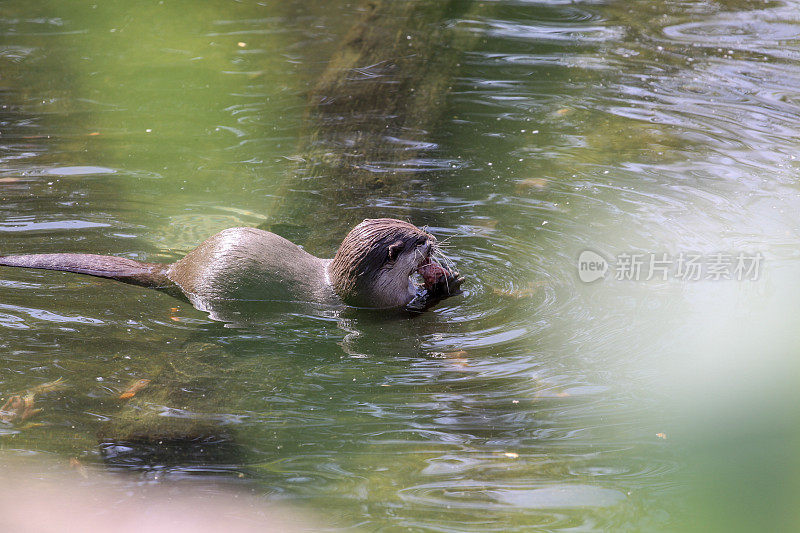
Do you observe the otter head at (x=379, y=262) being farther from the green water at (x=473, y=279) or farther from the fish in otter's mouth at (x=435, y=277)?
the green water at (x=473, y=279)

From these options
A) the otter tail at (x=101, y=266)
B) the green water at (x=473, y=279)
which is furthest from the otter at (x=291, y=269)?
the green water at (x=473, y=279)

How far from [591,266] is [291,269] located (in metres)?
1.57

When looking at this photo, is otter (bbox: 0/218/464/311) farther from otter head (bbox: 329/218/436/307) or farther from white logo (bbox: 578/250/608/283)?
white logo (bbox: 578/250/608/283)

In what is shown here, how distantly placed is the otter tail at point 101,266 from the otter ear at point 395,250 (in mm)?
1125

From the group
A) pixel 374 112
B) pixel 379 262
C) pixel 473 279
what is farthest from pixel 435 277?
pixel 374 112

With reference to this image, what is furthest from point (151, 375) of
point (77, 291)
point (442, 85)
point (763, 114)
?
point (763, 114)

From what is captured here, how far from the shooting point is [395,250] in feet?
14.3

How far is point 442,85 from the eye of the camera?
Result: 6750 millimetres

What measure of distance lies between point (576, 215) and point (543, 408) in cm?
→ 188

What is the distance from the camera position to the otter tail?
4238mm

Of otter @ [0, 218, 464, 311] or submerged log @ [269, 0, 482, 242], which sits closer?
otter @ [0, 218, 464, 311]

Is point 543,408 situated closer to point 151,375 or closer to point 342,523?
point 342,523

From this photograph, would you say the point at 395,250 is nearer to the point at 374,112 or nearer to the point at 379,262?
the point at 379,262

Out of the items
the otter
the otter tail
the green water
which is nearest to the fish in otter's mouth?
the otter
